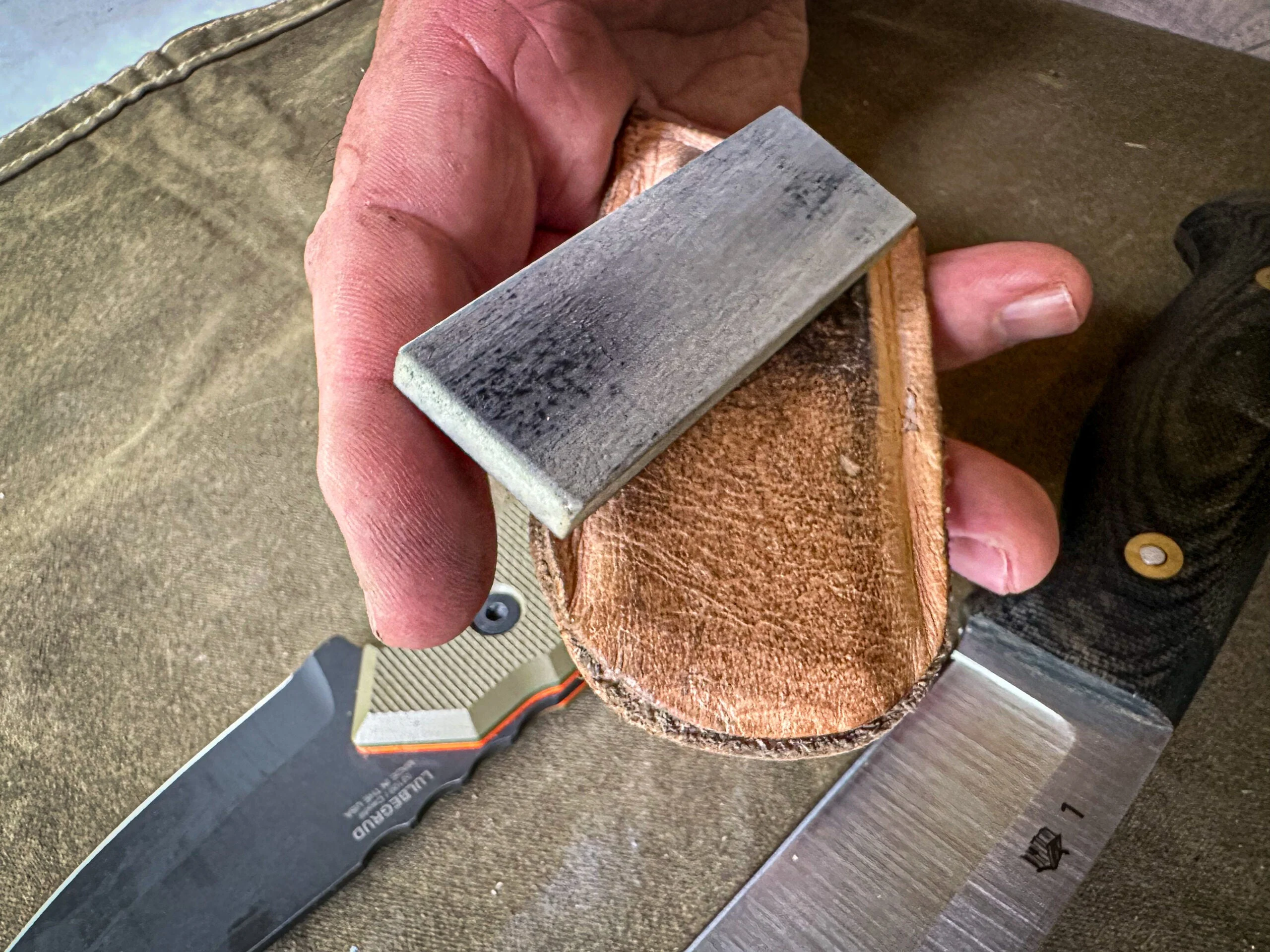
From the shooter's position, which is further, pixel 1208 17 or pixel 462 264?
pixel 1208 17

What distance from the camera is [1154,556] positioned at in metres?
0.69

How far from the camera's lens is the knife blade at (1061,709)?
651mm

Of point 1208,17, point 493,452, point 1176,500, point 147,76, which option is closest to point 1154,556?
point 1176,500

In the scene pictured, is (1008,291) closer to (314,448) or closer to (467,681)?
(467,681)

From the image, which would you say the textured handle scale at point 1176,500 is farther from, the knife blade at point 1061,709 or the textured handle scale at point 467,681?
the textured handle scale at point 467,681

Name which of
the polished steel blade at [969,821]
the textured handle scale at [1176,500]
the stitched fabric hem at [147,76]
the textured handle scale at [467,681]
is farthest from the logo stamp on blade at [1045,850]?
the stitched fabric hem at [147,76]

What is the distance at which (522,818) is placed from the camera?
74 centimetres

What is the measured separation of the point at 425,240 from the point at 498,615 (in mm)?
339

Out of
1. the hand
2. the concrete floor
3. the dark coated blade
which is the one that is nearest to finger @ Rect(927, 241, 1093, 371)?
the hand

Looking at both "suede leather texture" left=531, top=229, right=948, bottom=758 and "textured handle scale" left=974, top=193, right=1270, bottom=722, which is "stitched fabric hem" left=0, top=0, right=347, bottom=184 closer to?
"suede leather texture" left=531, top=229, right=948, bottom=758

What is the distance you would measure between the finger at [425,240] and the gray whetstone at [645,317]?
7 centimetres

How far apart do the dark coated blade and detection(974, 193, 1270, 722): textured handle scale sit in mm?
502

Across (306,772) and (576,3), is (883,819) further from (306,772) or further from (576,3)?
(576,3)

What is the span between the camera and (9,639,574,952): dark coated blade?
26.5 inches
